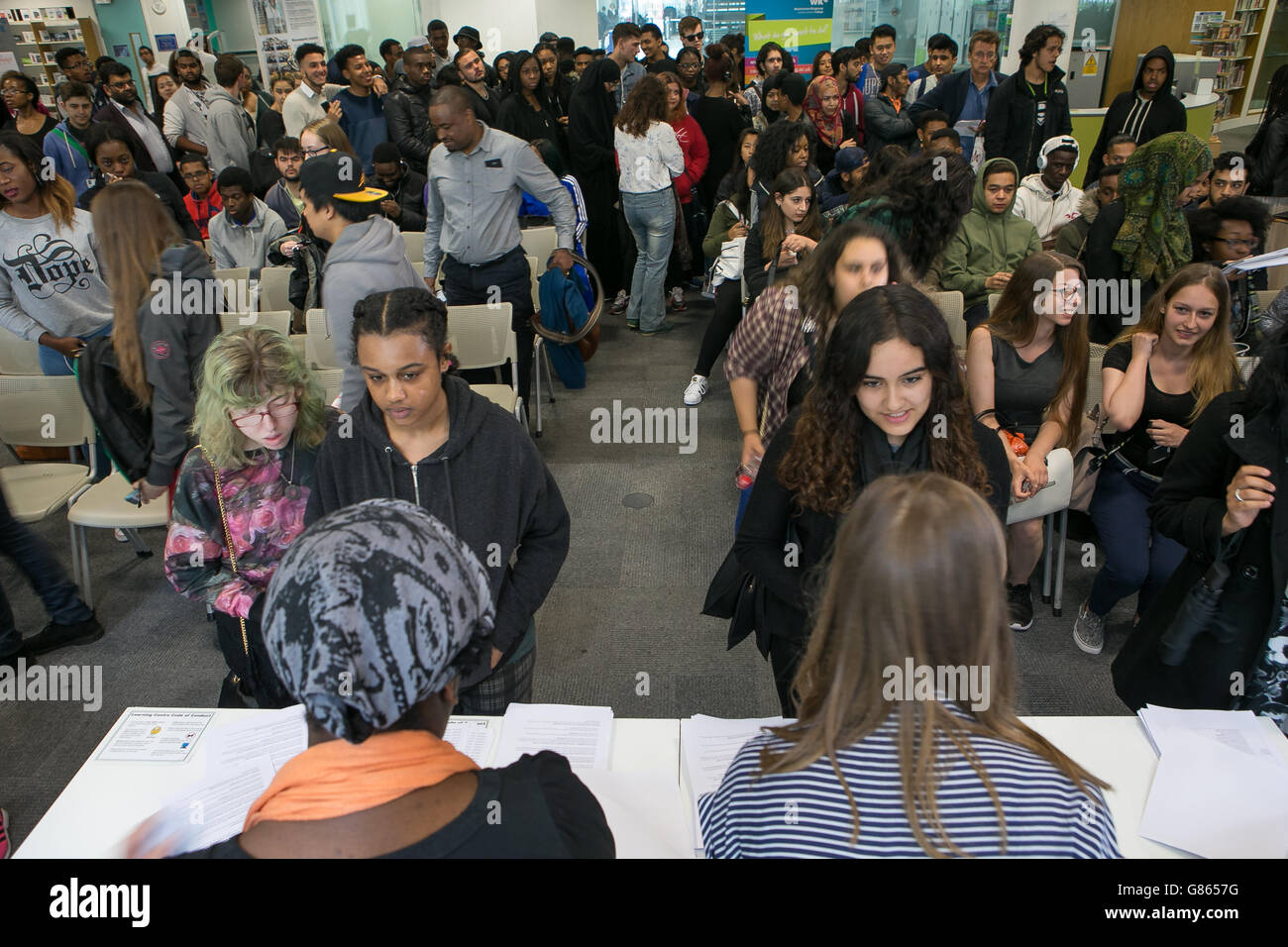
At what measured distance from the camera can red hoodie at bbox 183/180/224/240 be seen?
510cm

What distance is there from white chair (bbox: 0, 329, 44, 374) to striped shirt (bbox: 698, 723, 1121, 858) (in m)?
4.32

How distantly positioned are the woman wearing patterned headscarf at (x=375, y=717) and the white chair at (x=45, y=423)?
3147 mm

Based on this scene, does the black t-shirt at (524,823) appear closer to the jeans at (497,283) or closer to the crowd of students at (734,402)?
the crowd of students at (734,402)

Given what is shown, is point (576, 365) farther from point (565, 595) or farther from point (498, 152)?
point (565, 595)

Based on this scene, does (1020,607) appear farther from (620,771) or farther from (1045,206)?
(1045,206)

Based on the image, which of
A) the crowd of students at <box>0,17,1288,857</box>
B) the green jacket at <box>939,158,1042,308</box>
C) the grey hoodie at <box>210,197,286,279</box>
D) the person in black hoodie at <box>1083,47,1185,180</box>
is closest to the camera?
the crowd of students at <box>0,17,1288,857</box>

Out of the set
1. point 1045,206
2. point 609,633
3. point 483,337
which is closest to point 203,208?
point 483,337

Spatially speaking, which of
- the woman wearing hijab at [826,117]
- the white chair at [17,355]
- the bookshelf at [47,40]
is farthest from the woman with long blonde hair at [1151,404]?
the bookshelf at [47,40]

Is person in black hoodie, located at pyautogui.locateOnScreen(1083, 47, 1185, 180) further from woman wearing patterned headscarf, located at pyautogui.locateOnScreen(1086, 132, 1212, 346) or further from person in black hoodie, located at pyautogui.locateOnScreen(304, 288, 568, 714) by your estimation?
person in black hoodie, located at pyautogui.locateOnScreen(304, 288, 568, 714)

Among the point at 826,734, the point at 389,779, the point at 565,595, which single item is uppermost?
the point at 389,779

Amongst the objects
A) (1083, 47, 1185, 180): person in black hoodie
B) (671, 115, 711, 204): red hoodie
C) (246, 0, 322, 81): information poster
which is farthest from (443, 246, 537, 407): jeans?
(246, 0, 322, 81): information poster

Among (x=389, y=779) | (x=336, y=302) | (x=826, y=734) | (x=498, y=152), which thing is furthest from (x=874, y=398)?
(x=498, y=152)

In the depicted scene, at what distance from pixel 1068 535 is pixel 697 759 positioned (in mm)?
2343

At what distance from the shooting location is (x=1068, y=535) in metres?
3.25
